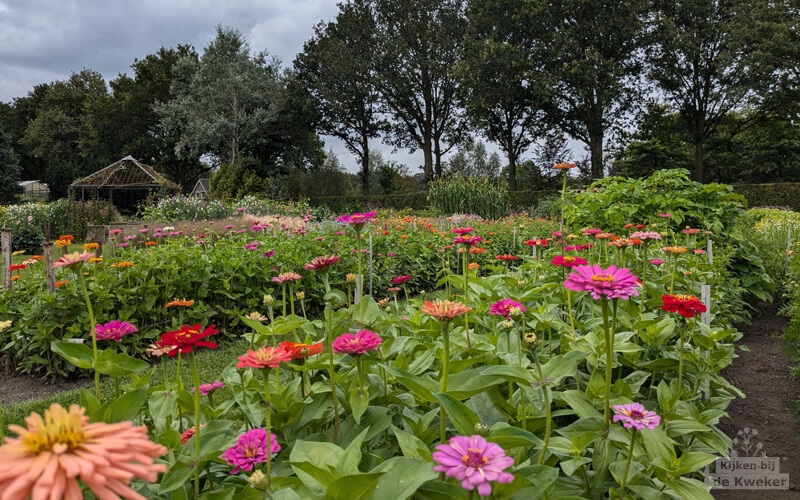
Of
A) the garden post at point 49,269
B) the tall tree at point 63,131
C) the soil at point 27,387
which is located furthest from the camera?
the tall tree at point 63,131

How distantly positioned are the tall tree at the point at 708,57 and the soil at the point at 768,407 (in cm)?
1728

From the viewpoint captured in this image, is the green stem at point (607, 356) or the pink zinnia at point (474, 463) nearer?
the pink zinnia at point (474, 463)

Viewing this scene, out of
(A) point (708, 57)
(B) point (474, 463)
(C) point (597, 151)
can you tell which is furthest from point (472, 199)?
(A) point (708, 57)

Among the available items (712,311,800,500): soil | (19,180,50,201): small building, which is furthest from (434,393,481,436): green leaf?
(19,180,50,201): small building

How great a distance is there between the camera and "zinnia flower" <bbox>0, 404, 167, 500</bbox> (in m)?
0.34

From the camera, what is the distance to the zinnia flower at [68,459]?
34 cm

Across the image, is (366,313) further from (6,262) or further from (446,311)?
(6,262)

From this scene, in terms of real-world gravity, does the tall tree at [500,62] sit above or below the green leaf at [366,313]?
above

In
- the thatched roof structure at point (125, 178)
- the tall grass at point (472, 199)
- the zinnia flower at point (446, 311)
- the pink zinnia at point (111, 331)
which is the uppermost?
the thatched roof structure at point (125, 178)

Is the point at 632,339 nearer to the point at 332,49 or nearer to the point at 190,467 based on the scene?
the point at 190,467

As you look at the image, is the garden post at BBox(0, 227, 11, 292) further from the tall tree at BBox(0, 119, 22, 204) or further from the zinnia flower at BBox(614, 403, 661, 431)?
the tall tree at BBox(0, 119, 22, 204)

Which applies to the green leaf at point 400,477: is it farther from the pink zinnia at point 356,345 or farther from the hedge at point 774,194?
the hedge at point 774,194

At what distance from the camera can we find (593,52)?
17047mm

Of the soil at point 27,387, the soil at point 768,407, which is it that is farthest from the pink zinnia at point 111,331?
the soil at point 27,387
